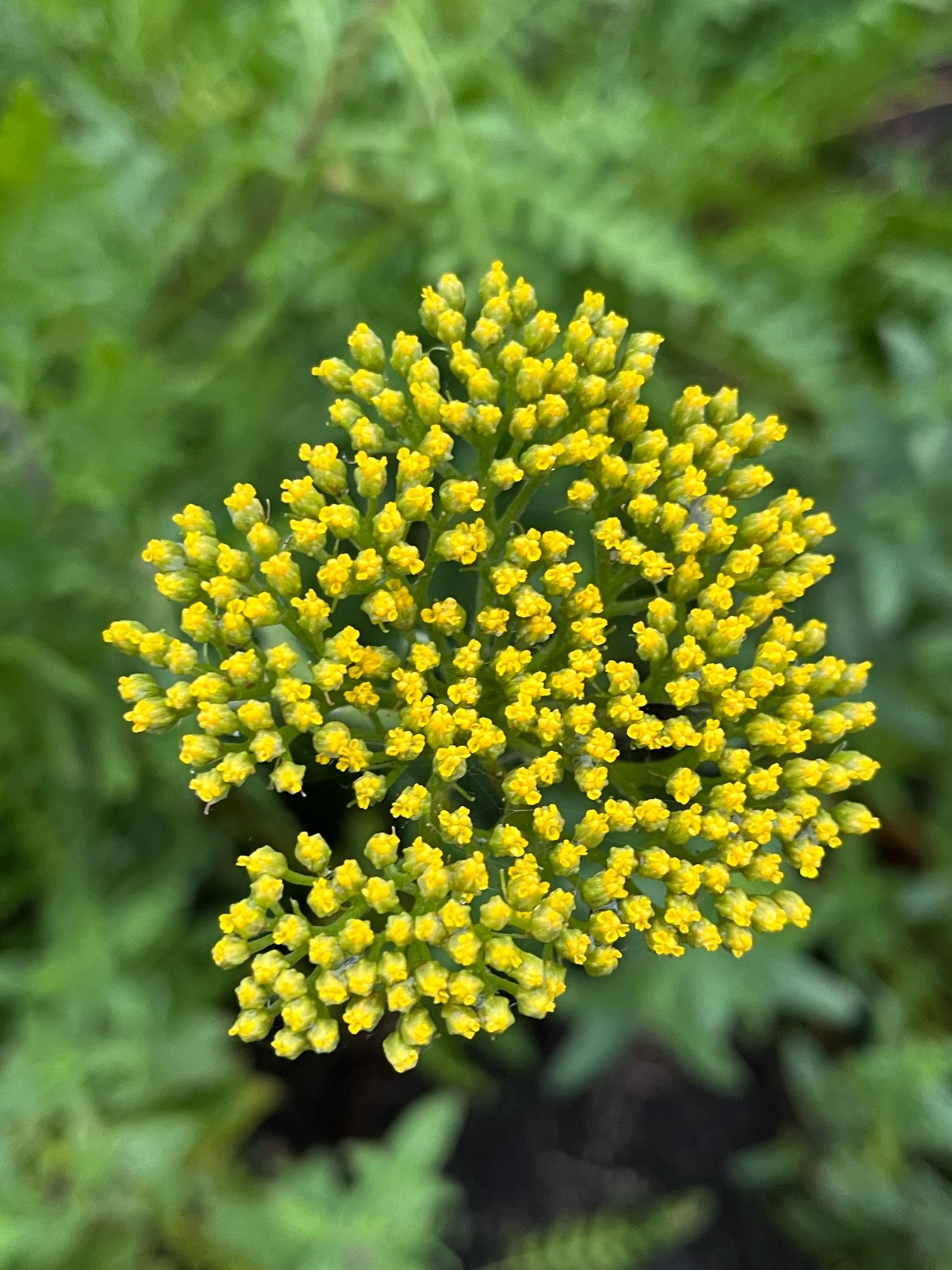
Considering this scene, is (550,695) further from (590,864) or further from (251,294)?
(251,294)

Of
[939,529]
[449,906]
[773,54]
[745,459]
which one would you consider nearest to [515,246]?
[773,54]

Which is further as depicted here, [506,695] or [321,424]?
[321,424]

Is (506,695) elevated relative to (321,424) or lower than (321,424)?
lower

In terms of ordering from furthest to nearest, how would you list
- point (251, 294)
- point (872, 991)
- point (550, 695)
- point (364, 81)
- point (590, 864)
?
1. point (872, 991)
2. point (251, 294)
3. point (364, 81)
4. point (590, 864)
5. point (550, 695)

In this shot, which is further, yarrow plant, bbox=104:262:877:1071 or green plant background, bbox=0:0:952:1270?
green plant background, bbox=0:0:952:1270
